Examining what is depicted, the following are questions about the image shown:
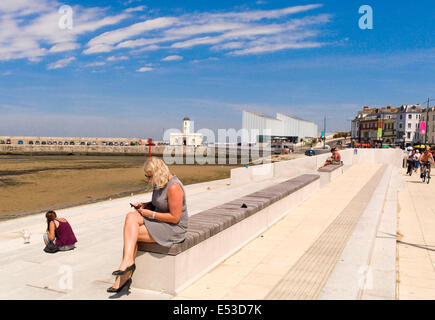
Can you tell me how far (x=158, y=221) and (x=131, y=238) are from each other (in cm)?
36

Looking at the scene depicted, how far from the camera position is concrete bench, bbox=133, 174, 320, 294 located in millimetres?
3896

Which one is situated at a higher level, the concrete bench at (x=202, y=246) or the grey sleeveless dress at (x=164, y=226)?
the grey sleeveless dress at (x=164, y=226)

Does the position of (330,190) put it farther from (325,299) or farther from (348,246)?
(325,299)

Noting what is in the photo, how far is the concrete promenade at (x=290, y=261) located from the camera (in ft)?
12.9

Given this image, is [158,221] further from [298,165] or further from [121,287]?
[298,165]

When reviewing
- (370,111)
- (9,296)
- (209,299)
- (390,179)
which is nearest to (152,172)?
(209,299)

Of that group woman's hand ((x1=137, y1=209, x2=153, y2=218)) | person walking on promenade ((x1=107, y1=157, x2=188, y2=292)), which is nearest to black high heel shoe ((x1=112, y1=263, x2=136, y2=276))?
person walking on promenade ((x1=107, y1=157, x2=188, y2=292))

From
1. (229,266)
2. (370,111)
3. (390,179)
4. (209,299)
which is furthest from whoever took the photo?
(370,111)

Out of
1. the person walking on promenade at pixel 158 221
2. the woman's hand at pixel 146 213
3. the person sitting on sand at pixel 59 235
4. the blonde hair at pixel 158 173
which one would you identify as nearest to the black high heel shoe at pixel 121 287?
the person walking on promenade at pixel 158 221

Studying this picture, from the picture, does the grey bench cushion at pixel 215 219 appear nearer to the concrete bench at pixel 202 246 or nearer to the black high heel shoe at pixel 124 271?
the concrete bench at pixel 202 246

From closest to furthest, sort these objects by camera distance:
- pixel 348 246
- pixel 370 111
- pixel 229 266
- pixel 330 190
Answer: pixel 229 266, pixel 348 246, pixel 330 190, pixel 370 111

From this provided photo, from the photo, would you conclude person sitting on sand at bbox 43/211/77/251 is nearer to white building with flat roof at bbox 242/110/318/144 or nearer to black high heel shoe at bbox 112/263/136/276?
black high heel shoe at bbox 112/263/136/276

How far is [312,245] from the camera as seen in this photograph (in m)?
5.69
